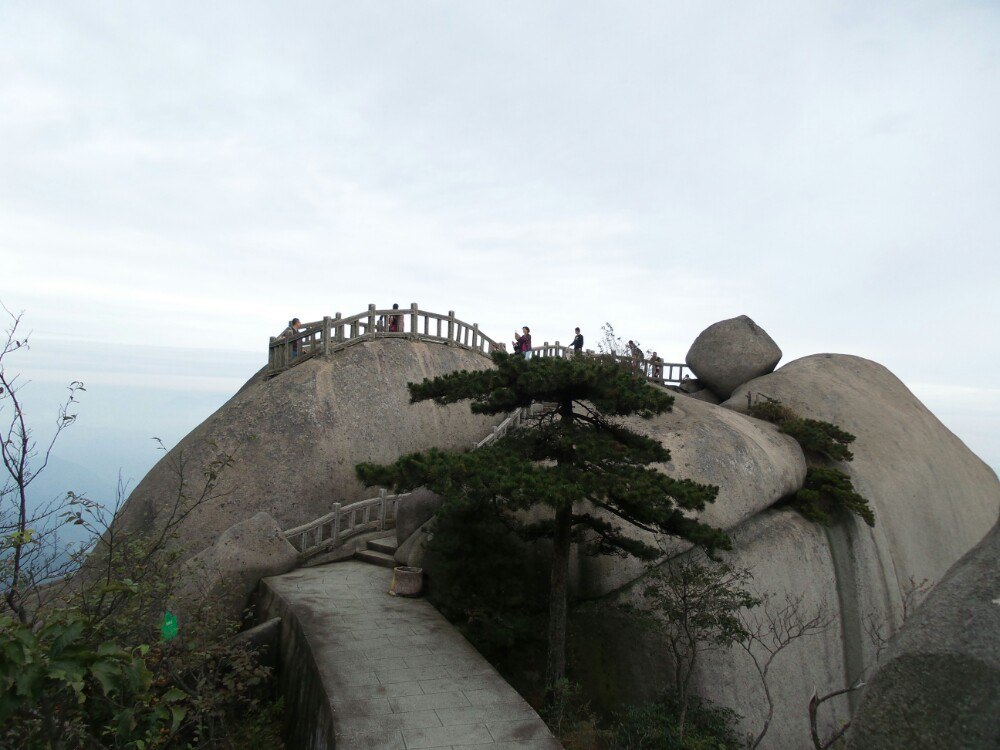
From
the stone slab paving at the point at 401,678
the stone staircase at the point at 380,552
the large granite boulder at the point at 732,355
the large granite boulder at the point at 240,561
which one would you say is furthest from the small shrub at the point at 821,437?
the large granite boulder at the point at 240,561

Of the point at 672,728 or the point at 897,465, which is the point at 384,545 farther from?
the point at 897,465

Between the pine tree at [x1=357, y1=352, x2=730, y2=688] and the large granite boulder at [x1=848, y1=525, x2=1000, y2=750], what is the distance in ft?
15.2

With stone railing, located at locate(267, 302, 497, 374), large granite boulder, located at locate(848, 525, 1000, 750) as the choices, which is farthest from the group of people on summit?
large granite boulder, located at locate(848, 525, 1000, 750)

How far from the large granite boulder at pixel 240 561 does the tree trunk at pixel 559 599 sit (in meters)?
5.45

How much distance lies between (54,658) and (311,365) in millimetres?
14169

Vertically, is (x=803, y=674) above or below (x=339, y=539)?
below

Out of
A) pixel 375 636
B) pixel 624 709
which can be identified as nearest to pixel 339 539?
pixel 375 636

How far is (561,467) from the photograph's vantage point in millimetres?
9547

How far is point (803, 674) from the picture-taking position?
531 inches

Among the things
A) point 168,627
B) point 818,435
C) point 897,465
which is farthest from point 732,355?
point 168,627

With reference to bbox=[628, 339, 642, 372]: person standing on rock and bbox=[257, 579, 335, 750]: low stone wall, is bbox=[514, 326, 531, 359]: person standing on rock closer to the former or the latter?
bbox=[628, 339, 642, 372]: person standing on rock

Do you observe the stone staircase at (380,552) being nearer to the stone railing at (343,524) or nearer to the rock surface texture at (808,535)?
the stone railing at (343,524)

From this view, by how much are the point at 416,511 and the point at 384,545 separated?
56.4 inches

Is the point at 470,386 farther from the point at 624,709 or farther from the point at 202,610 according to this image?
the point at 624,709
